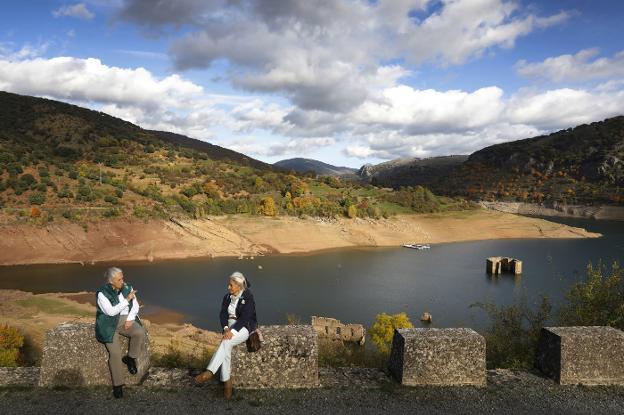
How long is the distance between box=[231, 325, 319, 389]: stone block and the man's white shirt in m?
1.65

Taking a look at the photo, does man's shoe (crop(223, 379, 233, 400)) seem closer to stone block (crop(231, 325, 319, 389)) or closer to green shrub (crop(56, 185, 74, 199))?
stone block (crop(231, 325, 319, 389))

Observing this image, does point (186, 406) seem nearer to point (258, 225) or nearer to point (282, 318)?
point (282, 318)

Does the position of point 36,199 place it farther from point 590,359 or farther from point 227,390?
point 590,359

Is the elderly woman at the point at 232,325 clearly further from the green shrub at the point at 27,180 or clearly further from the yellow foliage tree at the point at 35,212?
the green shrub at the point at 27,180

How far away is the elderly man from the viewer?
6.60 metres

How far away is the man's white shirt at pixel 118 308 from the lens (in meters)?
6.59

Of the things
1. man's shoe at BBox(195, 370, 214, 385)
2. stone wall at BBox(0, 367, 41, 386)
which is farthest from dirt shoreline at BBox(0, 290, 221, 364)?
man's shoe at BBox(195, 370, 214, 385)

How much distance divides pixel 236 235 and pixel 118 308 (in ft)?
192

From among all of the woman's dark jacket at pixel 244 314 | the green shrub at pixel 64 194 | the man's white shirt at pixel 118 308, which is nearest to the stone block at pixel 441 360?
the woman's dark jacket at pixel 244 314

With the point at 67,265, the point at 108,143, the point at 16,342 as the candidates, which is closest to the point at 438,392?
the point at 16,342

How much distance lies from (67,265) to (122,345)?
5069 centimetres

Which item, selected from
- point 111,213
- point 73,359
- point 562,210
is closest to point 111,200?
point 111,213

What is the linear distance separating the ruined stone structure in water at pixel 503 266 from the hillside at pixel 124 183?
28.8m

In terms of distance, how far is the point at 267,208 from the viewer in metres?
72.1
